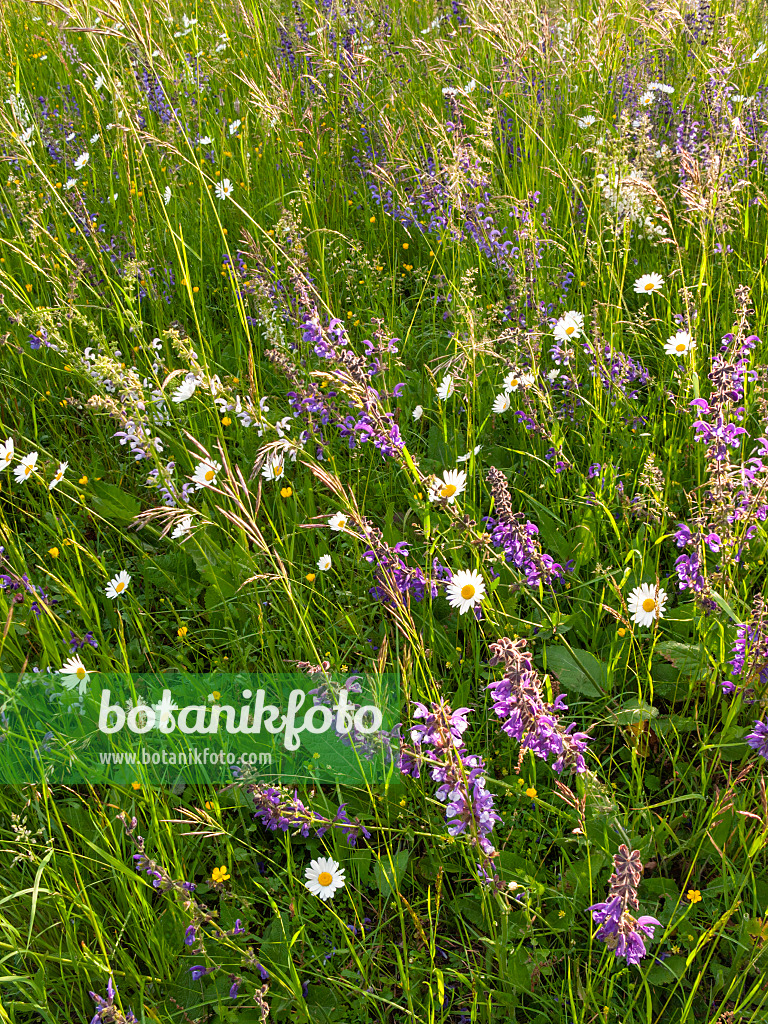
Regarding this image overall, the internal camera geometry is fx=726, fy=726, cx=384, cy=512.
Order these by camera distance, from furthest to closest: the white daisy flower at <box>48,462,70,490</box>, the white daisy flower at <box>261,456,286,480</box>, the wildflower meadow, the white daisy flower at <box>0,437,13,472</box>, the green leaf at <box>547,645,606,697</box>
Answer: the white daisy flower at <box>0,437,13,472</box>
the white daisy flower at <box>261,456,286,480</box>
the white daisy flower at <box>48,462,70,490</box>
the green leaf at <box>547,645,606,697</box>
the wildflower meadow

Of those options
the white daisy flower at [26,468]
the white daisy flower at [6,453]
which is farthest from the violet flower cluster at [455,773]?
the white daisy flower at [6,453]

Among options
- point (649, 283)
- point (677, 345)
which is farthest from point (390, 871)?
point (649, 283)

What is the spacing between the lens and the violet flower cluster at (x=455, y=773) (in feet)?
3.75

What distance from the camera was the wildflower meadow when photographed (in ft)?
4.61

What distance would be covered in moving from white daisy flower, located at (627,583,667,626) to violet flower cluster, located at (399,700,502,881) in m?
0.57

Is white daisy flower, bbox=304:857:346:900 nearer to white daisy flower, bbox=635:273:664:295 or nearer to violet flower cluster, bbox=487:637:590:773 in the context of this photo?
violet flower cluster, bbox=487:637:590:773

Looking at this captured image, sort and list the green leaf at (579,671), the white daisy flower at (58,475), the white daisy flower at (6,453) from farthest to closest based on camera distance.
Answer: the white daisy flower at (6,453)
the white daisy flower at (58,475)
the green leaf at (579,671)

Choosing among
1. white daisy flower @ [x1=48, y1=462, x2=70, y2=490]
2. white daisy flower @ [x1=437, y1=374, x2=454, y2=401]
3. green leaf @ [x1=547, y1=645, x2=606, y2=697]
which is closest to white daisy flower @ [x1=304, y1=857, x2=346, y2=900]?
green leaf @ [x1=547, y1=645, x2=606, y2=697]

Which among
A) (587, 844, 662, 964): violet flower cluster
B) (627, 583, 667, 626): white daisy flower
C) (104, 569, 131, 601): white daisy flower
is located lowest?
(587, 844, 662, 964): violet flower cluster

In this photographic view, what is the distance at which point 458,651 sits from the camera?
73.2 inches

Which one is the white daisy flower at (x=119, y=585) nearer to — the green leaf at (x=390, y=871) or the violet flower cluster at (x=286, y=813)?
the violet flower cluster at (x=286, y=813)

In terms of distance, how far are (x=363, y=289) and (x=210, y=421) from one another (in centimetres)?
93

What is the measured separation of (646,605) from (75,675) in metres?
1.47

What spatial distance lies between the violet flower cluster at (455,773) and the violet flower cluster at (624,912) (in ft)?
0.69
